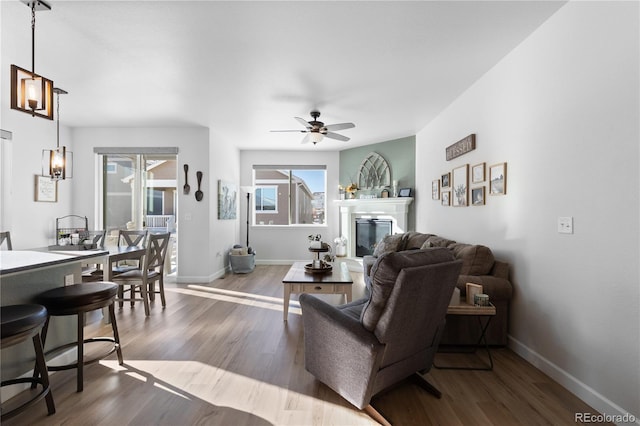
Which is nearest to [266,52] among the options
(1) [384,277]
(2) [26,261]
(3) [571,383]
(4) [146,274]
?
(1) [384,277]

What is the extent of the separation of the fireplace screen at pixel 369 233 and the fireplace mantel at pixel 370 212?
0.08 meters

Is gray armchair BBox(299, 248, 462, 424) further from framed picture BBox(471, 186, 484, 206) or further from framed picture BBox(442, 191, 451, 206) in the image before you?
framed picture BBox(442, 191, 451, 206)

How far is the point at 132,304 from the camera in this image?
4.14 m

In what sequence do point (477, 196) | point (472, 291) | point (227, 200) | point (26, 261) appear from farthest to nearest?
point (227, 200), point (477, 196), point (472, 291), point (26, 261)

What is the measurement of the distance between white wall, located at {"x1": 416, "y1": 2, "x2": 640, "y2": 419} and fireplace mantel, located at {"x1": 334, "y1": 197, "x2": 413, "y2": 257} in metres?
2.72

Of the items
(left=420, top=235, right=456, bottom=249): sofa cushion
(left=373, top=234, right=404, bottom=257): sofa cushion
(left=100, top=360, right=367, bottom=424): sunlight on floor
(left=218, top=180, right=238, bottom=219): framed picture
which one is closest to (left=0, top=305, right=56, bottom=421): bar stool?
(left=100, top=360, right=367, bottom=424): sunlight on floor

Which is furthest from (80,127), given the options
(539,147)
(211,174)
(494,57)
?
(539,147)

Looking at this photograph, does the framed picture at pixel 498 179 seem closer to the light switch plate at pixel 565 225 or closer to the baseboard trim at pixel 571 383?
the light switch plate at pixel 565 225

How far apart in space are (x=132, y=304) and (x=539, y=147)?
479cm

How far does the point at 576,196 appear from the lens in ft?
6.93

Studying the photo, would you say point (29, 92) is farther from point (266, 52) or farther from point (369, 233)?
point (369, 233)

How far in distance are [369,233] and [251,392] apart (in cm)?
471

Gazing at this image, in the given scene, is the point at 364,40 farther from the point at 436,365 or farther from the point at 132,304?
the point at 132,304

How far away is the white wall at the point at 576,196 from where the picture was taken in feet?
5.82
